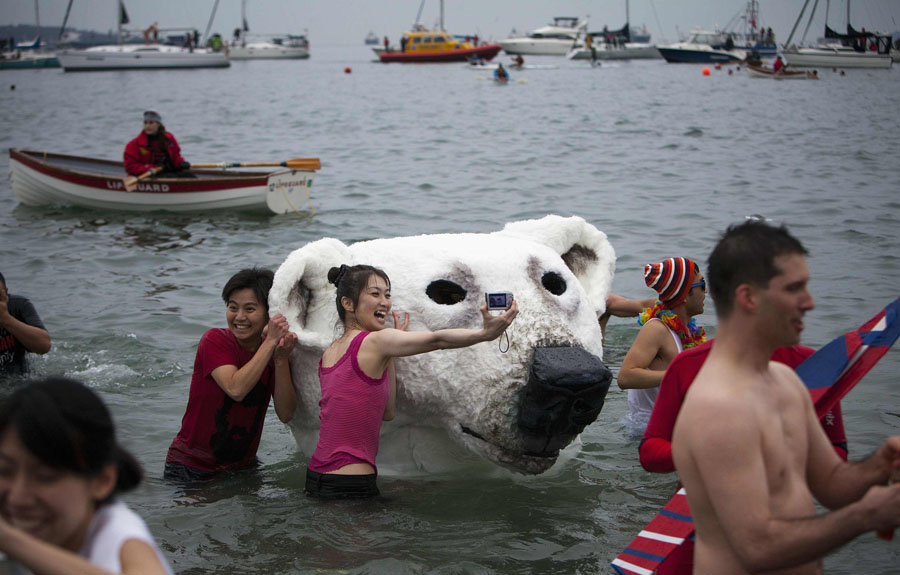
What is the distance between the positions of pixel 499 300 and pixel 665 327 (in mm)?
1325

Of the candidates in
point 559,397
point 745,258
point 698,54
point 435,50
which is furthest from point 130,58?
point 745,258

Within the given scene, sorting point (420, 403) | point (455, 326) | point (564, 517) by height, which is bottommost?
point (564, 517)

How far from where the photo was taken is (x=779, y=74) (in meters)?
48.2

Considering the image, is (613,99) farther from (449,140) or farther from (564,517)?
(564,517)

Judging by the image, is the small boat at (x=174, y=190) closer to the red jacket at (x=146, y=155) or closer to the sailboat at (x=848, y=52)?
the red jacket at (x=146, y=155)

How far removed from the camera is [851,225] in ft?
39.4

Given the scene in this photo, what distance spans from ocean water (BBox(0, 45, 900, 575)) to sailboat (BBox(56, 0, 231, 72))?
37.6 metres

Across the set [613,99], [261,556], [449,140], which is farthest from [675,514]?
[613,99]

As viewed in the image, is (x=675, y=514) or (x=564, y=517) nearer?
(x=675, y=514)

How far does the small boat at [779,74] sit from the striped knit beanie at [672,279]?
4487 cm

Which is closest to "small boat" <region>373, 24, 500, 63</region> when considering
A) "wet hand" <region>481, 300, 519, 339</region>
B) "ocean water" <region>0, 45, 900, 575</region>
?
"ocean water" <region>0, 45, 900, 575</region>

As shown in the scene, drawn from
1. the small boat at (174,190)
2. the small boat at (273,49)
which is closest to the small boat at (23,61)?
the small boat at (273,49)

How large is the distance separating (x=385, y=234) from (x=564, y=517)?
7.73 meters

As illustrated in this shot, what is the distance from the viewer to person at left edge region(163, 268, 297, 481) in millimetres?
4461
